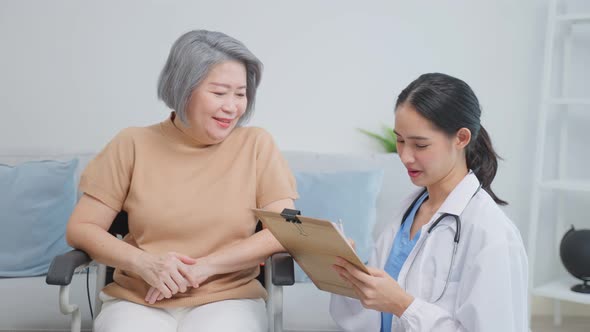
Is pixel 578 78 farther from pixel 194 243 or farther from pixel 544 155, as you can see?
pixel 194 243

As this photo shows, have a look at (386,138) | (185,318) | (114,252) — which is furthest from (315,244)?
(386,138)

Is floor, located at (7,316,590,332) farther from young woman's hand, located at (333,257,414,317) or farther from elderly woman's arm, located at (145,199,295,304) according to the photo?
young woman's hand, located at (333,257,414,317)

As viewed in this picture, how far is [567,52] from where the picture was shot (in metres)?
3.58

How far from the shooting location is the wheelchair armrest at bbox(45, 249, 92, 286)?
1971 mm

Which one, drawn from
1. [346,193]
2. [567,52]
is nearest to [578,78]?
[567,52]

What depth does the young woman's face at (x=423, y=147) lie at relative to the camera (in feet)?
5.76

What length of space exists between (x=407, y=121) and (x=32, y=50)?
7.01 feet

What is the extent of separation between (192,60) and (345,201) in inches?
39.3

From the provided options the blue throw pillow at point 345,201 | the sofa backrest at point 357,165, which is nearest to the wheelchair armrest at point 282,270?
the blue throw pillow at point 345,201

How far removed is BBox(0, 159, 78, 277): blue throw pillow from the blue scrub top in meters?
1.36

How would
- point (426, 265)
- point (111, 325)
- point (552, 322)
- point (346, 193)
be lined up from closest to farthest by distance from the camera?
point (426, 265)
point (111, 325)
point (346, 193)
point (552, 322)

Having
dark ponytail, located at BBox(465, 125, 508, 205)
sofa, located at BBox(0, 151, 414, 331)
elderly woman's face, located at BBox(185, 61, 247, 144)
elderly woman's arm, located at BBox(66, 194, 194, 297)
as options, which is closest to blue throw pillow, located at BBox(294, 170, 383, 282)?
sofa, located at BBox(0, 151, 414, 331)

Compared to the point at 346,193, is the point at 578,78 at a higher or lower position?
higher

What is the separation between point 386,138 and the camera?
11.6ft
